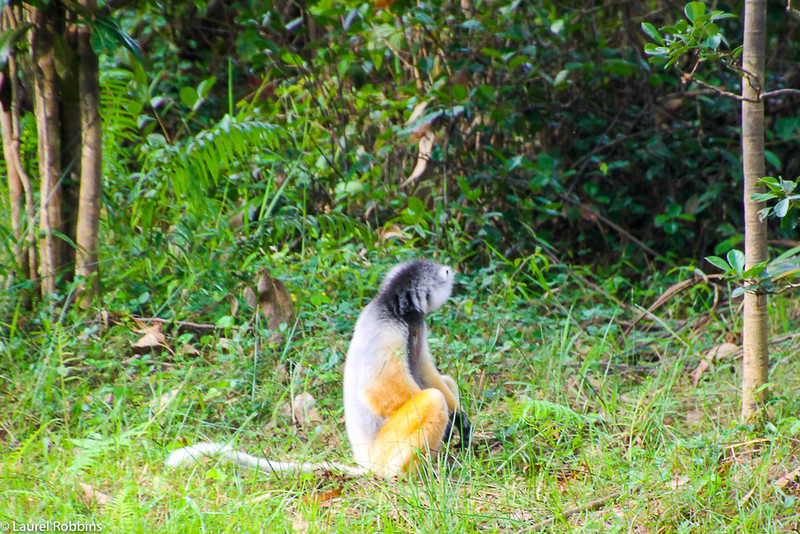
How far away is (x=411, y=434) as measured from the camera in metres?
2.90

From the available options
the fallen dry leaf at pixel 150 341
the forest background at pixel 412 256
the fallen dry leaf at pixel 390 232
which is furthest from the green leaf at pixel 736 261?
the fallen dry leaf at pixel 150 341

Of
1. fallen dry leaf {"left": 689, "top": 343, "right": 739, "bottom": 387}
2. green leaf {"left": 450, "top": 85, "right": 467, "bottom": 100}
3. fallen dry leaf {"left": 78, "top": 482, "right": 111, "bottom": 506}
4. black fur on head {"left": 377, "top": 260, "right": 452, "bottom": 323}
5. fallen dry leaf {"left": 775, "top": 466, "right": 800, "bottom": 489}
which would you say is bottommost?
fallen dry leaf {"left": 78, "top": 482, "right": 111, "bottom": 506}

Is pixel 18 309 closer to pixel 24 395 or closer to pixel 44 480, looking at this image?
pixel 24 395

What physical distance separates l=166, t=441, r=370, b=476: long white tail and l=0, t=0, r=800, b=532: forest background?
0.22 feet

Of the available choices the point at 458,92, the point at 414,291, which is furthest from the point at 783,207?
the point at 458,92

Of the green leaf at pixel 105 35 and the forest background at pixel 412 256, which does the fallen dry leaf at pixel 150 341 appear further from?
the green leaf at pixel 105 35

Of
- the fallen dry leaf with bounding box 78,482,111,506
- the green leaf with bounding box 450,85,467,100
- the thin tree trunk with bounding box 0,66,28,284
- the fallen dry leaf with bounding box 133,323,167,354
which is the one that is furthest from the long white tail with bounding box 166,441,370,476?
the green leaf with bounding box 450,85,467,100

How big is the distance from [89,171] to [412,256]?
1995 mm

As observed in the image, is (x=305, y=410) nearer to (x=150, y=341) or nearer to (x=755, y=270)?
(x=150, y=341)

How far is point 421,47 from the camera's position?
5387mm

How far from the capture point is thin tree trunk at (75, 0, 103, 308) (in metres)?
4.05

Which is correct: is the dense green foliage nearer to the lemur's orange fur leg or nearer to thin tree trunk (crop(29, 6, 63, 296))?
thin tree trunk (crop(29, 6, 63, 296))

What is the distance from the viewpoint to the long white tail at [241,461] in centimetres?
288

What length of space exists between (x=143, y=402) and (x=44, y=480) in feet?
2.44
